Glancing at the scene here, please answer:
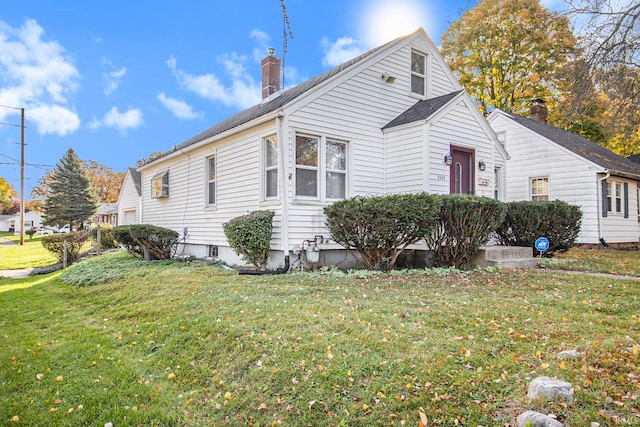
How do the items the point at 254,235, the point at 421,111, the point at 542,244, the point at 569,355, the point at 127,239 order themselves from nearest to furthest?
1. the point at 569,355
2. the point at 254,235
3. the point at 542,244
4. the point at 421,111
5. the point at 127,239

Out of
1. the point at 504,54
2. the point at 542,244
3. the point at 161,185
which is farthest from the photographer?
the point at 504,54

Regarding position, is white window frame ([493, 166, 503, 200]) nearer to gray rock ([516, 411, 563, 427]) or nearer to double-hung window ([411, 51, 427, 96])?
double-hung window ([411, 51, 427, 96])

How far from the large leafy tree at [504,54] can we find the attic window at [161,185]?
17.4 m

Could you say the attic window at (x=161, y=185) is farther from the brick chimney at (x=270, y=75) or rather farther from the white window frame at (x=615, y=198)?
the white window frame at (x=615, y=198)

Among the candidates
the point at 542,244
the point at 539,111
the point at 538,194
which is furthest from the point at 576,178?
the point at 542,244

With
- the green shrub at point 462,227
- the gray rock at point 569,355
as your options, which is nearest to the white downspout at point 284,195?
the green shrub at point 462,227

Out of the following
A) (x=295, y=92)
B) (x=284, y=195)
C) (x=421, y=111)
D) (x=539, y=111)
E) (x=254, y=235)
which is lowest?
(x=254, y=235)

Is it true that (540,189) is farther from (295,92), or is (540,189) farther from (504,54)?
(295,92)

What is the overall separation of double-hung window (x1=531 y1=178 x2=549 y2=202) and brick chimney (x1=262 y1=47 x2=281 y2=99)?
10.7m

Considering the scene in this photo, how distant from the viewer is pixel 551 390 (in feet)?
8.49

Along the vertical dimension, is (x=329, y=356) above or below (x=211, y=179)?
below

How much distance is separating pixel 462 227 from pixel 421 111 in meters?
3.38

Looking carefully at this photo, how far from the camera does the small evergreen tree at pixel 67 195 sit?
35.3 meters

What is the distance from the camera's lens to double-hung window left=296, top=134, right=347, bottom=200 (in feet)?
28.4
